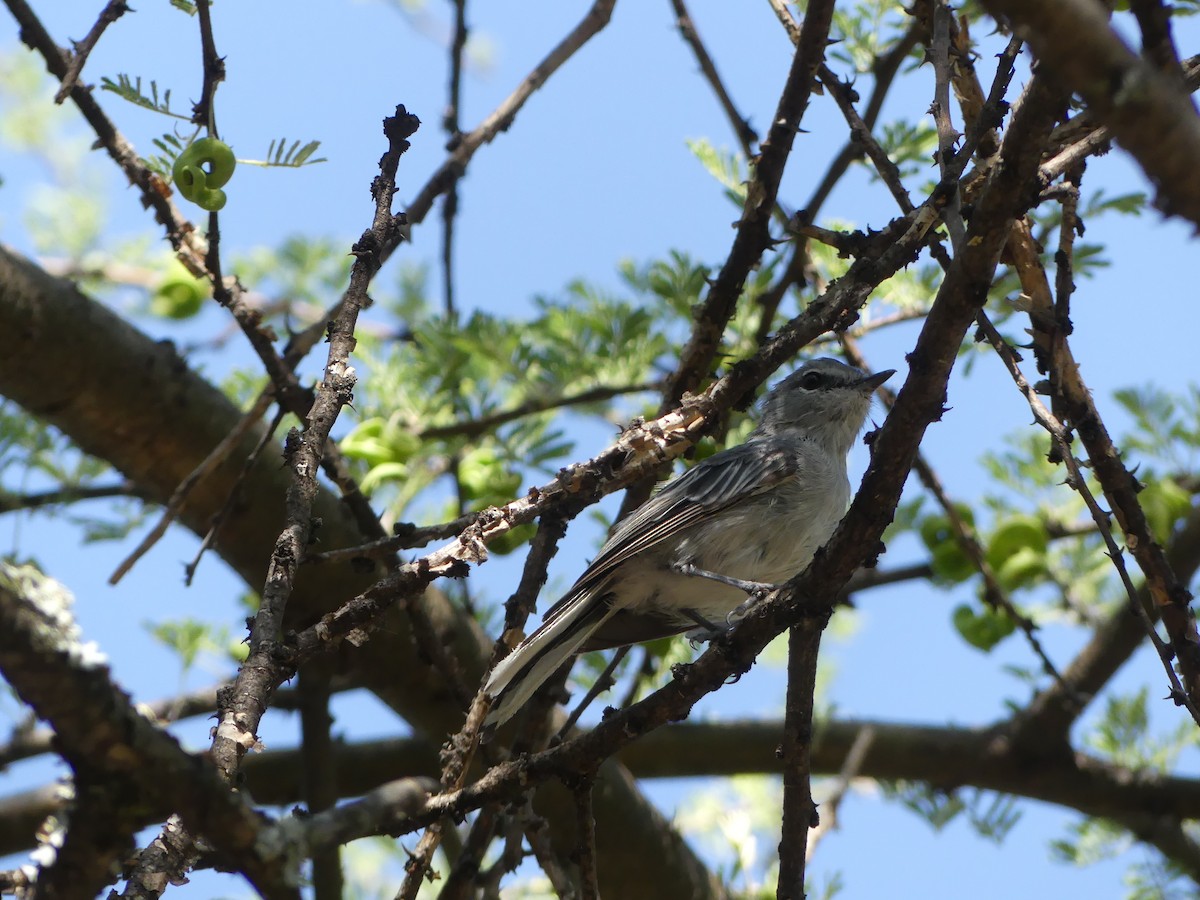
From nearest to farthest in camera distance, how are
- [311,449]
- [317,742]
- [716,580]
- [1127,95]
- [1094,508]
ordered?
1. [1127,95]
2. [311,449]
3. [1094,508]
4. [716,580]
5. [317,742]

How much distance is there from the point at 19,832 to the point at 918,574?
4.03 m

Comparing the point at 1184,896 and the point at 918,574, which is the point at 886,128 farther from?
the point at 1184,896

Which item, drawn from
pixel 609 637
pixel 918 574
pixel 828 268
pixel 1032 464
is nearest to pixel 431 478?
pixel 609 637

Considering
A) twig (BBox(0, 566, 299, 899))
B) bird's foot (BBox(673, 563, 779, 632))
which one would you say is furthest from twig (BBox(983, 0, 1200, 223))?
bird's foot (BBox(673, 563, 779, 632))

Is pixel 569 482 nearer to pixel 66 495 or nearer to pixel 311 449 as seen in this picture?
pixel 311 449

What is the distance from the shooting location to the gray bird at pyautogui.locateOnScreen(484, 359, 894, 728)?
13.8 feet

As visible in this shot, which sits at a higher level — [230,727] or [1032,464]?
[1032,464]

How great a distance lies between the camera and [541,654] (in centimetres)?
380

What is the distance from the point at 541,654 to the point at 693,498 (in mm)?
894

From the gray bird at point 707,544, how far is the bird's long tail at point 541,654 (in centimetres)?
1

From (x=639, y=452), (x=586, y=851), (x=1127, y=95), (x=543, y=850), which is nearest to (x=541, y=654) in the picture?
(x=543, y=850)

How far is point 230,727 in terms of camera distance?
7.53 ft

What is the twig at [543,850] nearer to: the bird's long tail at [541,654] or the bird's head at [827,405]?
the bird's long tail at [541,654]

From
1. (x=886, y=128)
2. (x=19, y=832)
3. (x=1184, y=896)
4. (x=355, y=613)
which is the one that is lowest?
(x=1184, y=896)
